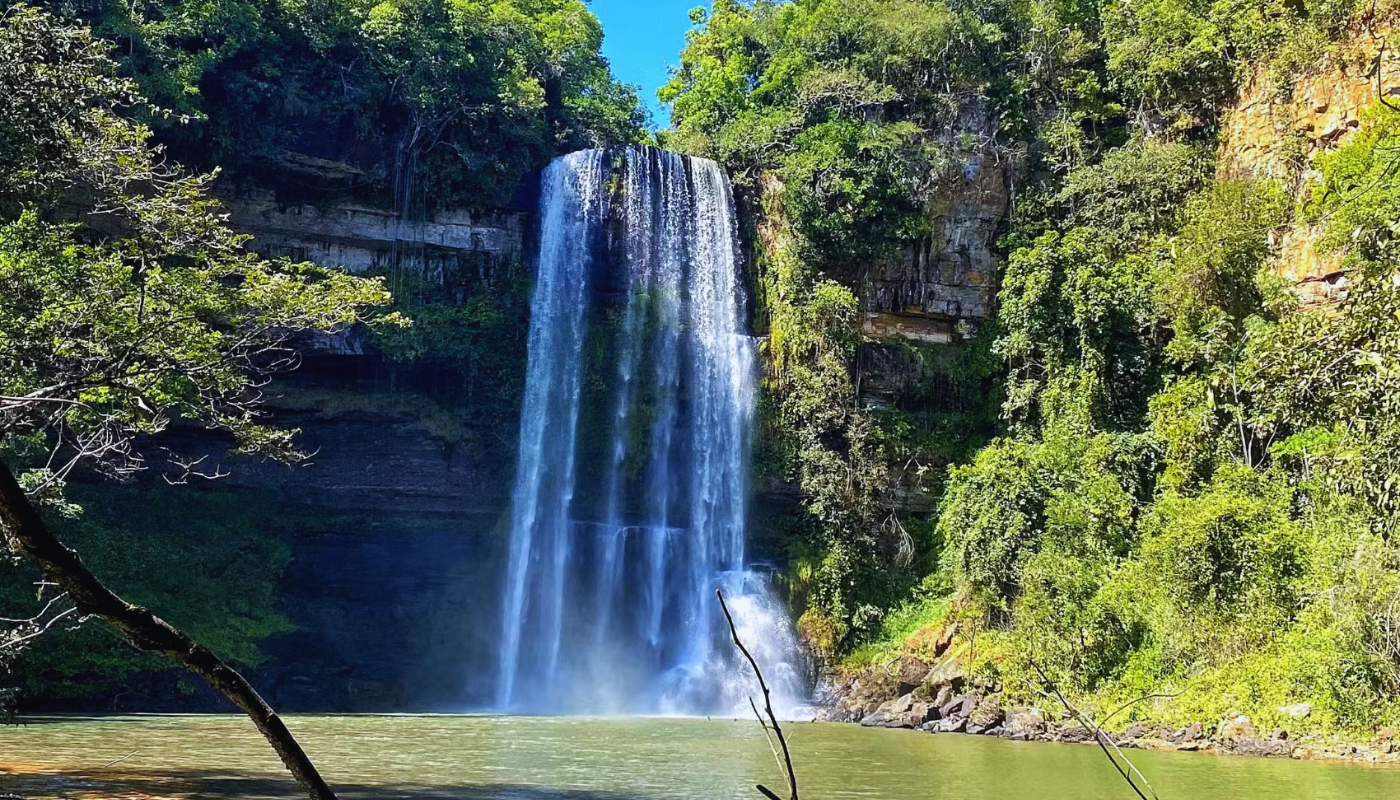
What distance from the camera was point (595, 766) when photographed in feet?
39.7

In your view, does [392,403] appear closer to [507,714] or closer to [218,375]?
[507,714]

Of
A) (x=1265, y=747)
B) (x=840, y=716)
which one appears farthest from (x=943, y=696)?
(x=1265, y=747)

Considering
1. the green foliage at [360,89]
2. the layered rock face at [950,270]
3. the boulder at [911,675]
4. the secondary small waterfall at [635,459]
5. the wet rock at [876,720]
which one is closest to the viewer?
the wet rock at [876,720]

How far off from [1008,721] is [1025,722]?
43 cm

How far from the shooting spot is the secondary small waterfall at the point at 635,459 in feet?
74.5

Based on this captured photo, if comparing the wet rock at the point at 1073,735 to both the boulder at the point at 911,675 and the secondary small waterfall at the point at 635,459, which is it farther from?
the secondary small waterfall at the point at 635,459

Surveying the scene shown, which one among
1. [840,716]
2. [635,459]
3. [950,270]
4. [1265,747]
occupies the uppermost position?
[950,270]

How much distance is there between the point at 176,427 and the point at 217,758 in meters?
13.7

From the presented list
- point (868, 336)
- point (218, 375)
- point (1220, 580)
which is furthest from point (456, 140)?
point (1220, 580)

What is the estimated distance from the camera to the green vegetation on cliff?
16.3m

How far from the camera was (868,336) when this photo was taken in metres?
25.5

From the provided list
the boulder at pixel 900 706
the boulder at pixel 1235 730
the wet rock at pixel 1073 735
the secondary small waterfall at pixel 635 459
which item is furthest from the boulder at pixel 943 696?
the boulder at pixel 1235 730

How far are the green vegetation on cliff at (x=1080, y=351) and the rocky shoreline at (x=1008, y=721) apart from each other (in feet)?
1.42

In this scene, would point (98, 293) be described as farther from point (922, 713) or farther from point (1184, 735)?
point (922, 713)
